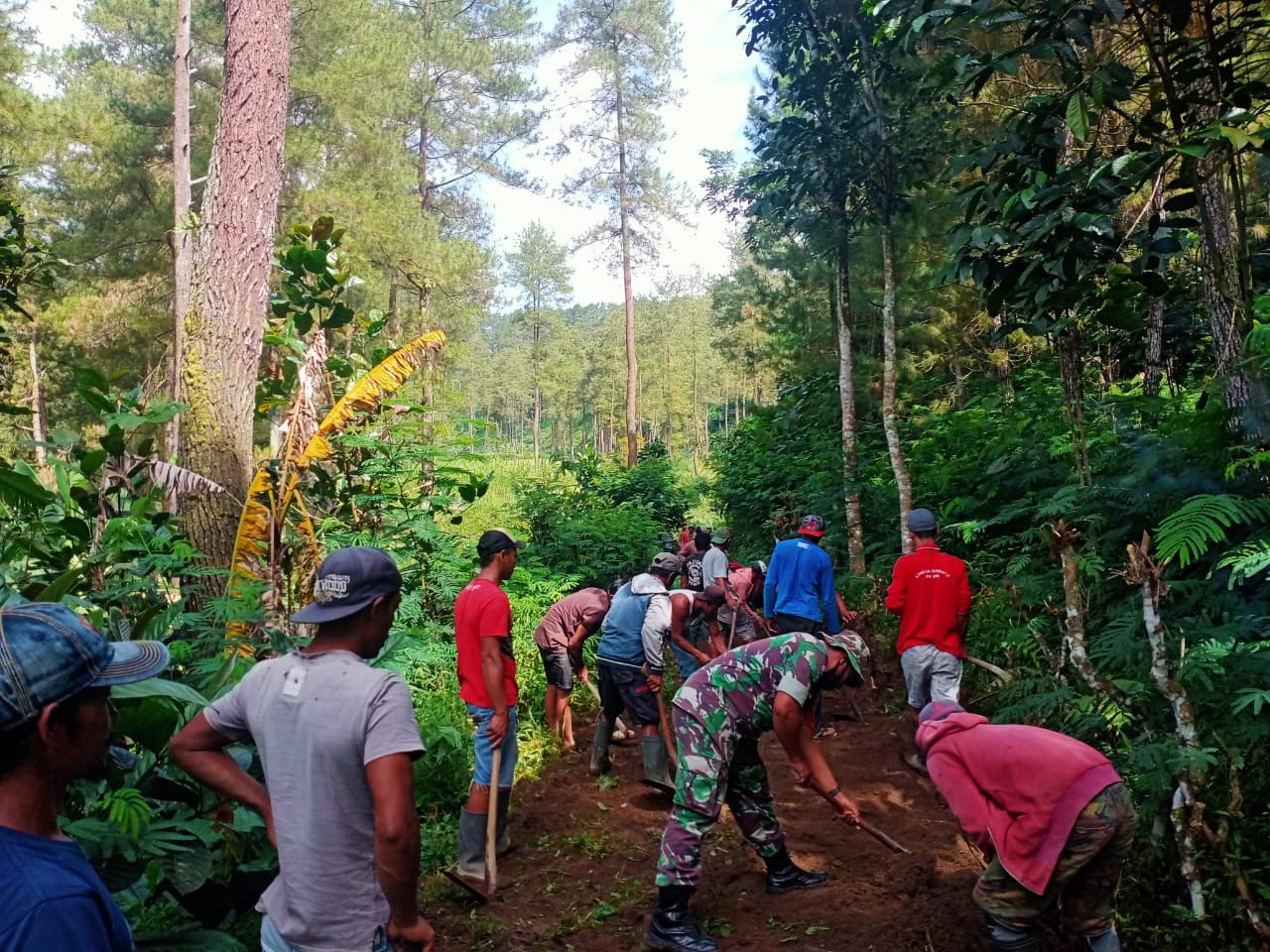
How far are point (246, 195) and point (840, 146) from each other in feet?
20.6

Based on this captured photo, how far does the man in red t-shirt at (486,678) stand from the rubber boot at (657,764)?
1.40m

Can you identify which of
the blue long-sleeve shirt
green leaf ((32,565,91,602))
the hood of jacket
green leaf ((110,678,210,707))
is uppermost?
green leaf ((32,565,91,602))

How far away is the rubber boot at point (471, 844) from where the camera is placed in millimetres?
5043

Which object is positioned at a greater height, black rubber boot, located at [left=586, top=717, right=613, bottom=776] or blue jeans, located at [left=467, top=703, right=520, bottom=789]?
blue jeans, located at [left=467, top=703, right=520, bottom=789]

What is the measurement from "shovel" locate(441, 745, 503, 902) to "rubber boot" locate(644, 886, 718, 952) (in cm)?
108

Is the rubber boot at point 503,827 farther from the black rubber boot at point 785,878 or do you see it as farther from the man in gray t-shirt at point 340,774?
the man in gray t-shirt at point 340,774

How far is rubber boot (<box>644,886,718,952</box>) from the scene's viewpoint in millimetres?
4129

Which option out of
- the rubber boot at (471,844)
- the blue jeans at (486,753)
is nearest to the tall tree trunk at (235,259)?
the blue jeans at (486,753)

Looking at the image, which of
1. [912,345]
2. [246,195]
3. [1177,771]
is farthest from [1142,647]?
[912,345]

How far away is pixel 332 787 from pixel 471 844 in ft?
10.2

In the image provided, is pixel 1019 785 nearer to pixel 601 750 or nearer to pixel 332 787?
pixel 332 787

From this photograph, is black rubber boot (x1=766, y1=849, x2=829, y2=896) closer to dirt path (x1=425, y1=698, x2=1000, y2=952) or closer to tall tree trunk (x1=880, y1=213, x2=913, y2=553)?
dirt path (x1=425, y1=698, x2=1000, y2=952)

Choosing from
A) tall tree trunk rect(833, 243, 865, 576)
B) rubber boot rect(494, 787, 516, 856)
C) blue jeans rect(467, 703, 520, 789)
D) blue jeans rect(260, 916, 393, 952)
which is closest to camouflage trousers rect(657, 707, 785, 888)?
blue jeans rect(467, 703, 520, 789)

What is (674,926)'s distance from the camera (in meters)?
4.16
